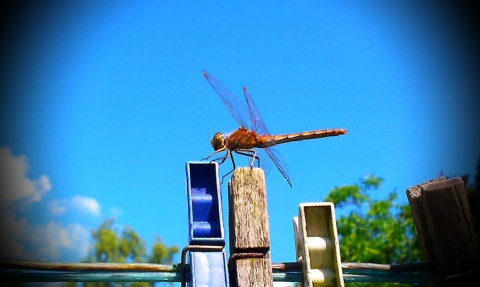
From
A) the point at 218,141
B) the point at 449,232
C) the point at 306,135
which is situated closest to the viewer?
the point at 449,232

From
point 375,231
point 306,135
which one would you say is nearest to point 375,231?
point 375,231

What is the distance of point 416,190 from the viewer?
2520mm

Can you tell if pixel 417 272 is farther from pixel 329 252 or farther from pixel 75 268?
pixel 75 268

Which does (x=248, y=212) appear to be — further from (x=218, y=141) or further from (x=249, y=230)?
(x=218, y=141)

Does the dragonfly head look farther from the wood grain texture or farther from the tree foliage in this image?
the tree foliage

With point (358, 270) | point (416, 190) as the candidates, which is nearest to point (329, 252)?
point (358, 270)

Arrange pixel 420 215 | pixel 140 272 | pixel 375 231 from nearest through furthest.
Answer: pixel 140 272 < pixel 420 215 < pixel 375 231

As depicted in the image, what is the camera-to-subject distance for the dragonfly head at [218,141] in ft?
9.82

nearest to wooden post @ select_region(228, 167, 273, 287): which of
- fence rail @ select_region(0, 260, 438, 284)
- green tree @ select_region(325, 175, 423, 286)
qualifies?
fence rail @ select_region(0, 260, 438, 284)

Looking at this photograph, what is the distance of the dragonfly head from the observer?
299 centimetres

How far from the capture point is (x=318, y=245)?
88.3 inches

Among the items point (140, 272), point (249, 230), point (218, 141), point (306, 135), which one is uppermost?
point (306, 135)

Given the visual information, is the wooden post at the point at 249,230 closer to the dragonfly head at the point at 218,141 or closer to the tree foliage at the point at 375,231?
the dragonfly head at the point at 218,141

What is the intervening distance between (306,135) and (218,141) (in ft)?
3.01
